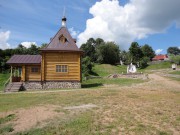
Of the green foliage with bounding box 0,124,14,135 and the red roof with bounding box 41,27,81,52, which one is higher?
the red roof with bounding box 41,27,81,52

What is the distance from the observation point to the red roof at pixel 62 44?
87.0 ft

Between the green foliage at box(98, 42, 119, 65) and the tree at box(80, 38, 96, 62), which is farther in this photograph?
the tree at box(80, 38, 96, 62)

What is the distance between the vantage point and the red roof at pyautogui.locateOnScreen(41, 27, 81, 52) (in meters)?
26.5

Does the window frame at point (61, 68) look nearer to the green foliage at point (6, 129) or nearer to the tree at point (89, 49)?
the green foliage at point (6, 129)

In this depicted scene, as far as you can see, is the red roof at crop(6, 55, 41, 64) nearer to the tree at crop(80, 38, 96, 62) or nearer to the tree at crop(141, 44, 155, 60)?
the tree at crop(80, 38, 96, 62)

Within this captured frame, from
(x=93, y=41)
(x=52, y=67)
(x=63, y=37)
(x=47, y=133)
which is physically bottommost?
(x=47, y=133)

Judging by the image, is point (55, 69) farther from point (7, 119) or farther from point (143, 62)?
point (143, 62)

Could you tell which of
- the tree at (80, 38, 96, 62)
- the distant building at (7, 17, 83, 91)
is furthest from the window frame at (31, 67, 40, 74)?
the tree at (80, 38, 96, 62)

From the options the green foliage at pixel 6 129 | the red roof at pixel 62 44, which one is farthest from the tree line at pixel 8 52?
the green foliage at pixel 6 129

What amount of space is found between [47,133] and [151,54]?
95683 mm

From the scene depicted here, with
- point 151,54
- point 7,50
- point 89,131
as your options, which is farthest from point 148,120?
point 151,54

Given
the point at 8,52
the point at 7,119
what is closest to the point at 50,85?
the point at 7,119

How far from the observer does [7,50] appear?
53281mm

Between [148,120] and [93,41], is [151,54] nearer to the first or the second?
[93,41]
